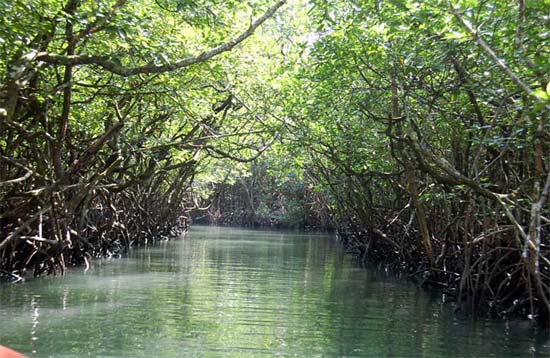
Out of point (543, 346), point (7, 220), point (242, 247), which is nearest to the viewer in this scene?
point (543, 346)

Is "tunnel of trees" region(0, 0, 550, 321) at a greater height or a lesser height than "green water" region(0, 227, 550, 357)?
greater

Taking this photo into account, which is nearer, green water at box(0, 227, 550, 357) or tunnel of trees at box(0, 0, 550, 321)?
tunnel of trees at box(0, 0, 550, 321)

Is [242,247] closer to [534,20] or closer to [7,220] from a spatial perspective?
[7,220]

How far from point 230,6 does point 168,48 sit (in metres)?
0.99

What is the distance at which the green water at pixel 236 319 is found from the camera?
6.73 metres

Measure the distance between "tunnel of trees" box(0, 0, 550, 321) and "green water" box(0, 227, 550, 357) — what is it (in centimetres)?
73

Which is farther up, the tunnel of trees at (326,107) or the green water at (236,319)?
the tunnel of trees at (326,107)

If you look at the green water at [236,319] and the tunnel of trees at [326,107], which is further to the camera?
the green water at [236,319]

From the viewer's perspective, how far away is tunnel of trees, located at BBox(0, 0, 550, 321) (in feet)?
21.3

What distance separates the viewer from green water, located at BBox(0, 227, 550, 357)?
673cm

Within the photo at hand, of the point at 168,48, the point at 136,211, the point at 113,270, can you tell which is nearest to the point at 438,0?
the point at 168,48

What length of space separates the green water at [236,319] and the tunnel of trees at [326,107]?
2.38 feet

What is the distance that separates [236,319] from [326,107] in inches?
198

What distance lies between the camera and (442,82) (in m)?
8.22
